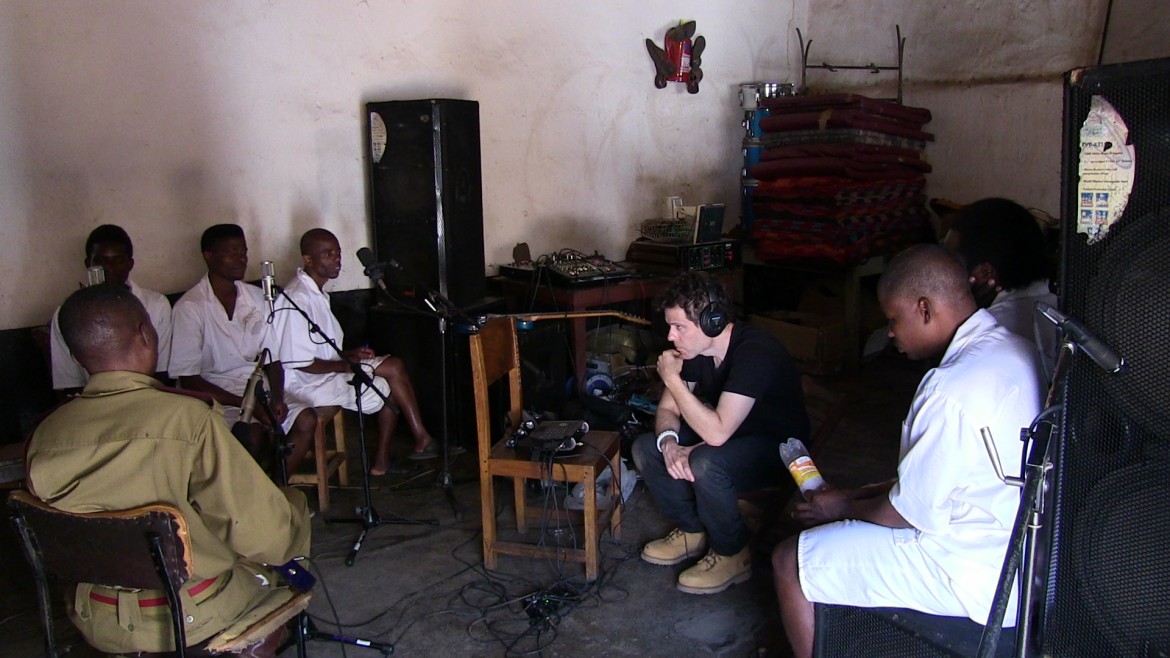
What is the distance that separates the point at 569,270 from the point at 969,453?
10.5 feet

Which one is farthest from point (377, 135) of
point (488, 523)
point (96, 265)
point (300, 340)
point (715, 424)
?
point (715, 424)

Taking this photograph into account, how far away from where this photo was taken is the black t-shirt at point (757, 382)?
294 centimetres

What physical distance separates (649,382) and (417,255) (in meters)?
1.44

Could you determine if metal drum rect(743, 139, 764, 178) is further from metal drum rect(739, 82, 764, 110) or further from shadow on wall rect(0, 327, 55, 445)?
shadow on wall rect(0, 327, 55, 445)

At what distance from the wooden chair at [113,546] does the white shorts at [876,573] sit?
58.9 inches

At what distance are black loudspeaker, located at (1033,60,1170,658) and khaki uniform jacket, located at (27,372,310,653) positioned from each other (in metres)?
1.75

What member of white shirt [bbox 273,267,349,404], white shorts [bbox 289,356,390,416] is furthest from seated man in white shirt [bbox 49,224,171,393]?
white shorts [bbox 289,356,390,416]

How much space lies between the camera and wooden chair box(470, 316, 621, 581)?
3.11m

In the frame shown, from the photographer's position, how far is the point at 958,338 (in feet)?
6.79

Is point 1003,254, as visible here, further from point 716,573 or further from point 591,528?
point 591,528

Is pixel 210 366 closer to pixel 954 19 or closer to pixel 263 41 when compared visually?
pixel 263 41

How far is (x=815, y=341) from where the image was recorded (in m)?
5.76

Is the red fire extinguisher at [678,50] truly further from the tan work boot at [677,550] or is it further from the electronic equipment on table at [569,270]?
the tan work boot at [677,550]

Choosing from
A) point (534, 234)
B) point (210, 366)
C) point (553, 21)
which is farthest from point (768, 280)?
point (210, 366)
